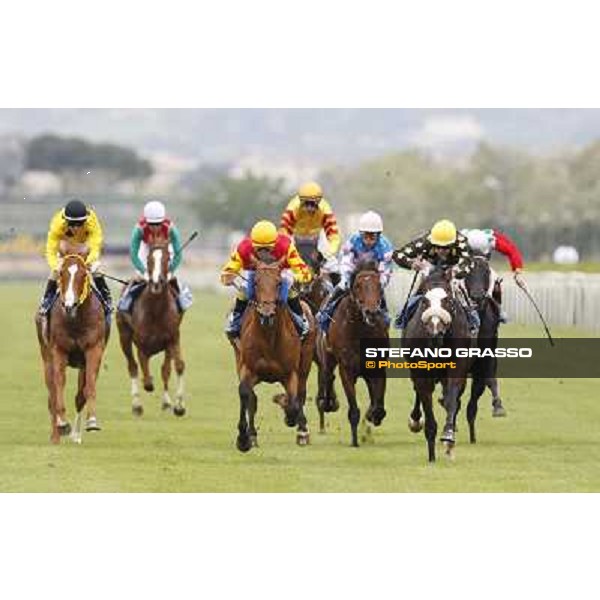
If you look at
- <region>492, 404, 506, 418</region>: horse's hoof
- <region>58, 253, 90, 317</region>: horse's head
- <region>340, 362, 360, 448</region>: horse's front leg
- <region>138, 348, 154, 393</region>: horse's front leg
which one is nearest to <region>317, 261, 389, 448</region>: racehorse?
<region>340, 362, 360, 448</region>: horse's front leg

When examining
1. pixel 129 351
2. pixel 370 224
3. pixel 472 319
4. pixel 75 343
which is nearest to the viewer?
pixel 472 319

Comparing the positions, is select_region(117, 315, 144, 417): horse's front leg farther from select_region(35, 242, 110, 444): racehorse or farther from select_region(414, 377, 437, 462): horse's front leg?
select_region(414, 377, 437, 462): horse's front leg

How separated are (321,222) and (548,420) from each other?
10.2 feet

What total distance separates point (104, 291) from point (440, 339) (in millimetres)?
3853

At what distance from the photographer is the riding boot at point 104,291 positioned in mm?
19672

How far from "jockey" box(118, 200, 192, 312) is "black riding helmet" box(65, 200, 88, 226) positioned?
2.77 metres

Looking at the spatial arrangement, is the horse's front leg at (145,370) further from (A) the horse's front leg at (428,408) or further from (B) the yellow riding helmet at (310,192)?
(A) the horse's front leg at (428,408)

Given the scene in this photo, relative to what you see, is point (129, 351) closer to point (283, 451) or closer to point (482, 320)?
point (482, 320)

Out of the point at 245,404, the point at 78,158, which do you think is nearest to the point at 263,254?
the point at 245,404

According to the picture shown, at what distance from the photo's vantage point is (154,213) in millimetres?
22250

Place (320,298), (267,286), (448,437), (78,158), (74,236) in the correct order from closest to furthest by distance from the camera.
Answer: (267,286) < (448,437) < (74,236) < (320,298) < (78,158)

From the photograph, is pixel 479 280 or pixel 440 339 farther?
pixel 479 280

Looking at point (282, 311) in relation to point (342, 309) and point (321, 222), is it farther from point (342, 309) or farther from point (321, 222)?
point (321, 222)

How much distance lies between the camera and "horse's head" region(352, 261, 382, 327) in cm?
1775
